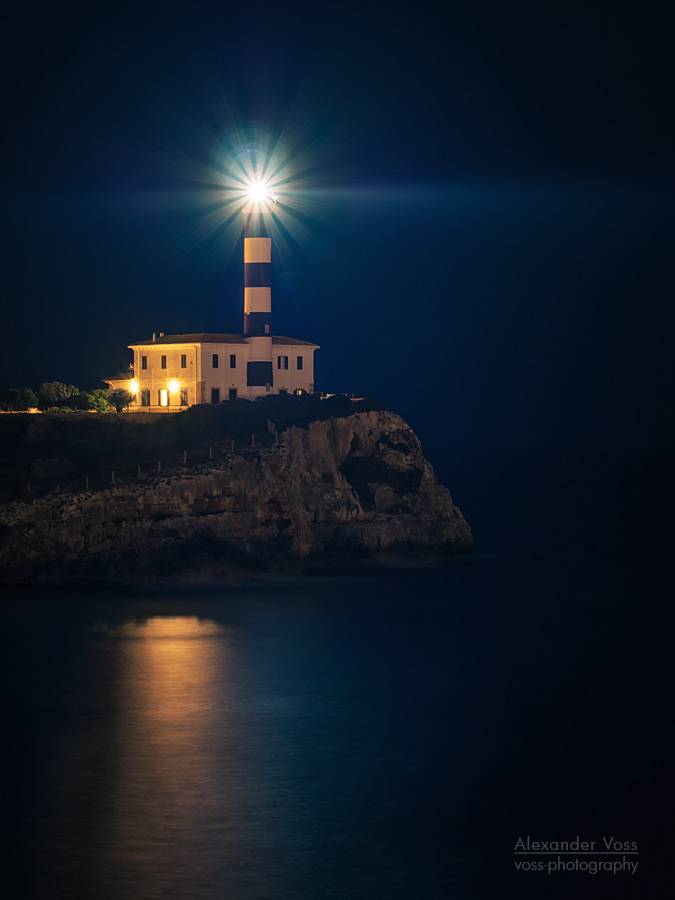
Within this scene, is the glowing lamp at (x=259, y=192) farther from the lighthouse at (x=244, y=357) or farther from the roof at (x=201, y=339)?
the roof at (x=201, y=339)

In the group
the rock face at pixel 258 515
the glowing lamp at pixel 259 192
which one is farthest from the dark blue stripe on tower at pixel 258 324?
the rock face at pixel 258 515

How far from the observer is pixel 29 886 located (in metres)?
30.7

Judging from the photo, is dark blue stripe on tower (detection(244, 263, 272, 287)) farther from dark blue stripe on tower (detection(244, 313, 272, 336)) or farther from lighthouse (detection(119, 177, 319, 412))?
dark blue stripe on tower (detection(244, 313, 272, 336))

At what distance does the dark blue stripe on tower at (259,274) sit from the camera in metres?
70.9

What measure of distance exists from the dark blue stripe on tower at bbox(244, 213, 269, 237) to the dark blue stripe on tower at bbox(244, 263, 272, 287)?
4.55ft

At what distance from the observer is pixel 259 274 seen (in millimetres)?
71000

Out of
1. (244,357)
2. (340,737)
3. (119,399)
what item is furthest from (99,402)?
(340,737)

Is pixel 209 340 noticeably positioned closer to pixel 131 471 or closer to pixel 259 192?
pixel 259 192

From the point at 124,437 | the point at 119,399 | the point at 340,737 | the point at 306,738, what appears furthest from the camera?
the point at 119,399

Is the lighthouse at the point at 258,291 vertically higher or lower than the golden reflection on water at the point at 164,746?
higher

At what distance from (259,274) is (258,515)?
47.7 ft

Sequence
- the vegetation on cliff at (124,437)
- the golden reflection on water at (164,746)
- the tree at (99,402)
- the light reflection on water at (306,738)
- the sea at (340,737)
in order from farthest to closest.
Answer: the tree at (99,402) < the vegetation on cliff at (124,437) < the golden reflection on water at (164,746) < the light reflection on water at (306,738) < the sea at (340,737)

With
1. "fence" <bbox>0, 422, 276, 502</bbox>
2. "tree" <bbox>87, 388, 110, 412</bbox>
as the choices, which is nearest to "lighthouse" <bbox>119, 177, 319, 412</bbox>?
"tree" <bbox>87, 388, 110, 412</bbox>

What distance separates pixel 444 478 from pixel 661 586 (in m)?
46.8
